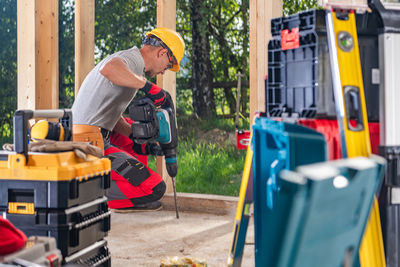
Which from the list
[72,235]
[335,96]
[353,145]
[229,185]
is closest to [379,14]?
[335,96]

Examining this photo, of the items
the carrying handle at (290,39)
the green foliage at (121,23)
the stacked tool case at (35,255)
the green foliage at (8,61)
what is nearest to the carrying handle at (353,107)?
the carrying handle at (290,39)

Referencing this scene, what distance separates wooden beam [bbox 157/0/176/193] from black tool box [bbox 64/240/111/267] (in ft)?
6.90

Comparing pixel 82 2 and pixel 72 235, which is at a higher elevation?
pixel 82 2

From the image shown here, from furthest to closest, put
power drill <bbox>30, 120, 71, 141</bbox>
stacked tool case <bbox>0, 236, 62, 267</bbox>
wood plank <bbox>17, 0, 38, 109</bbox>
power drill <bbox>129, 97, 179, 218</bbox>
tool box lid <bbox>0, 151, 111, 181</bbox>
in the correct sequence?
wood plank <bbox>17, 0, 38, 109</bbox> < power drill <bbox>129, 97, 179, 218</bbox> < power drill <bbox>30, 120, 71, 141</bbox> < tool box lid <bbox>0, 151, 111, 181</bbox> < stacked tool case <bbox>0, 236, 62, 267</bbox>

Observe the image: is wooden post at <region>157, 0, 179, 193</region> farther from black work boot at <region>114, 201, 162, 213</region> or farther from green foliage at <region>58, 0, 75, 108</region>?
green foliage at <region>58, 0, 75, 108</region>

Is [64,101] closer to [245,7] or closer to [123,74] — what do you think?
[245,7]

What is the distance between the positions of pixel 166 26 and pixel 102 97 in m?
0.92

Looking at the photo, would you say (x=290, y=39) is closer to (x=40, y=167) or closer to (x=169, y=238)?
(x=40, y=167)

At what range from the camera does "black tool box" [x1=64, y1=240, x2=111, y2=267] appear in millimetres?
1885

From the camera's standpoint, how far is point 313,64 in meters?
1.75

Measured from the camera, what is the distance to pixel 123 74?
11.3ft

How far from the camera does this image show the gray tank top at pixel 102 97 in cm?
355

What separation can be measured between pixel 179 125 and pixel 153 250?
389 centimetres

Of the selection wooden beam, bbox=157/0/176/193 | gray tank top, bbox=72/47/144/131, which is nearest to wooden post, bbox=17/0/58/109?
gray tank top, bbox=72/47/144/131
